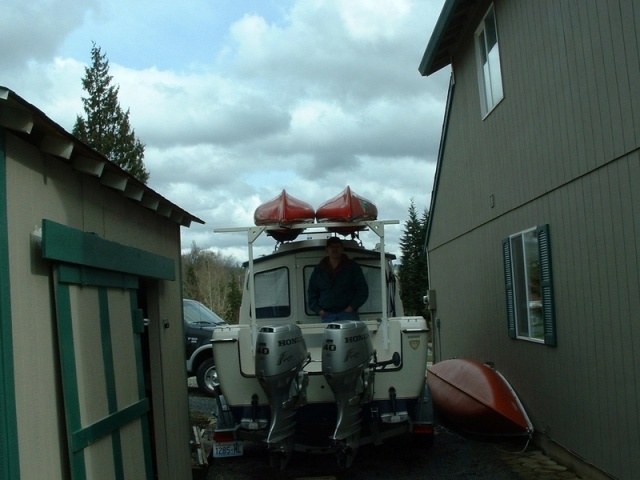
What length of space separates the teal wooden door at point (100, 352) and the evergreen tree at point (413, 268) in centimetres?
2775

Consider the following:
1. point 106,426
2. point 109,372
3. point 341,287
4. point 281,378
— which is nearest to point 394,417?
point 281,378

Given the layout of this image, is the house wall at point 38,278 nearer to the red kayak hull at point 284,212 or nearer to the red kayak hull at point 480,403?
the red kayak hull at point 284,212

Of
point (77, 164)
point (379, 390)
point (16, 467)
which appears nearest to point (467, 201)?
point (379, 390)

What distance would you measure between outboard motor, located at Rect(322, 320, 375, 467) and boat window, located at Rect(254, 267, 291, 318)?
231 cm

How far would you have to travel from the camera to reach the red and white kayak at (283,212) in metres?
7.85

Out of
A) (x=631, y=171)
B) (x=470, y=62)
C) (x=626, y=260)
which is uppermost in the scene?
(x=470, y=62)

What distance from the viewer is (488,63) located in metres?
10.3

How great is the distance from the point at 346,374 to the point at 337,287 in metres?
1.85

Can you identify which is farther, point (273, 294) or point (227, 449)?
point (273, 294)

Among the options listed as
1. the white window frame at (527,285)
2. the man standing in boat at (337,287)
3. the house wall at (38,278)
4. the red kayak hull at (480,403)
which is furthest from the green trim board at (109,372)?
the white window frame at (527,285)

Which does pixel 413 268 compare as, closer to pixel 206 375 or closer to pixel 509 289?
pixel 206 375

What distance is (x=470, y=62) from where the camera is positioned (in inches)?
439

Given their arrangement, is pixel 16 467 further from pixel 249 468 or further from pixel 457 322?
pixel 457 322

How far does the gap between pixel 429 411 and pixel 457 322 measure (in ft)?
16.8
